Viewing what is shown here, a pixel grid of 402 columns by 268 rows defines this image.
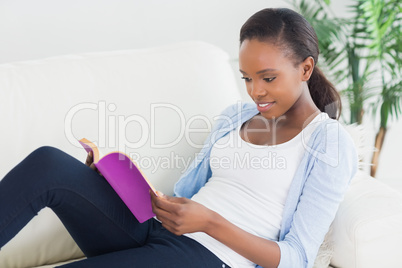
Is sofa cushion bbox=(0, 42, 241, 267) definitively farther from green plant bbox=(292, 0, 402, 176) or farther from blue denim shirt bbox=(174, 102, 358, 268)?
green plant bbox=(292, 0, 402, 176)

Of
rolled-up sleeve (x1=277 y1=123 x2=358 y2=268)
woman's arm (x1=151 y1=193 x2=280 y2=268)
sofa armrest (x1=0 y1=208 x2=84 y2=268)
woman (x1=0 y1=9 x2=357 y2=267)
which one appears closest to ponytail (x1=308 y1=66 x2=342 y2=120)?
woman (x1=0 y1=9 x2=357 y2=267)

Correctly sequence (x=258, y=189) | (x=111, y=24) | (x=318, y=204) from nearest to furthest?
(x=318, y=204) < (x=258, y=189) < (x=111, y=24)

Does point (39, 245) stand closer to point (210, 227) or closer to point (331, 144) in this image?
point (210, 227)

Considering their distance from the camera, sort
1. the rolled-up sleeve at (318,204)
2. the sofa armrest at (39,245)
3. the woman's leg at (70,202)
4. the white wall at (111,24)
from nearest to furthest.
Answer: the woman's leg at (70,202)
the rolled-up sleeve at (318,204)
the sofa armrest at (39,245)
the white wall at (111,24)

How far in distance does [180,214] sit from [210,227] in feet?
0.29

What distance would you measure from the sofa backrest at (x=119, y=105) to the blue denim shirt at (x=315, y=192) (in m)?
0.46

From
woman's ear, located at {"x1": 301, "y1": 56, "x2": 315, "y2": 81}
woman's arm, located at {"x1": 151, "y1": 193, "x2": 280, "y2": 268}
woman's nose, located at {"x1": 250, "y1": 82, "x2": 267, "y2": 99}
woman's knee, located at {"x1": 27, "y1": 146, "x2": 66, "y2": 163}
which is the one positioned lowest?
woman's arm, located at {"x1": 151, "y1": 193, "x2": 280, "y2": 268}

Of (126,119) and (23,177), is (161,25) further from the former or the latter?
(23,177)

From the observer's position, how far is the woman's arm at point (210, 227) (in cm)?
113

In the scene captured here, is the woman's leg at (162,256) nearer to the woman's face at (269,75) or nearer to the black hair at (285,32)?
the woman's face at (269,75)

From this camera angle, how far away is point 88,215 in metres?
1.21

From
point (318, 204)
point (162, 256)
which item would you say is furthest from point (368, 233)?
point (162, 256)

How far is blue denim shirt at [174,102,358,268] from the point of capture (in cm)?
123

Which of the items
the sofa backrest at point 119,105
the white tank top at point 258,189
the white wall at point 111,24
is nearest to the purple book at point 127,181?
the white tank top at point 258,189
